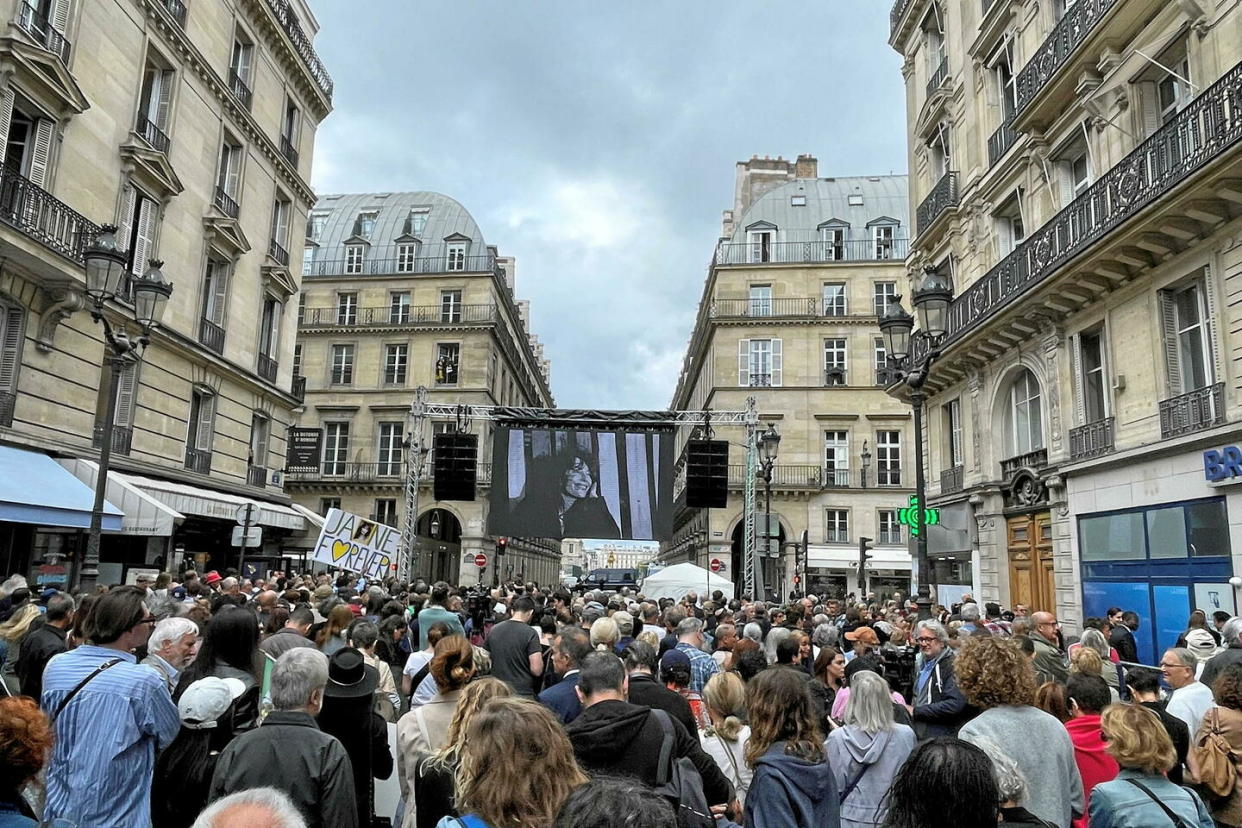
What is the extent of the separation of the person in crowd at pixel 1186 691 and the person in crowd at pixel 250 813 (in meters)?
5.47

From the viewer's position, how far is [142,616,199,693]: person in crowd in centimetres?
480

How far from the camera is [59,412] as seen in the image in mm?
16031

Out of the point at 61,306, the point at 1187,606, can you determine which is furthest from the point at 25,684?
the point at 1187,606

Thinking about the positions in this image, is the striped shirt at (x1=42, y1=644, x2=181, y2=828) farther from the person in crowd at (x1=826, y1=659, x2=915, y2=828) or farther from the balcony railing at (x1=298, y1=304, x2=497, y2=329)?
the balcony railing at (x1=298, y1=304, x2=497, y2=329)

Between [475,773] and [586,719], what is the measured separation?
1.33 m

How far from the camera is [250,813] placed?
1951mm

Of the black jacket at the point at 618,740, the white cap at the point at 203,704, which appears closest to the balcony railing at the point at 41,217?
the white cap at the point at 203,704

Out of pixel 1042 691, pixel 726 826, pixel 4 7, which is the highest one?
pixel 4 7

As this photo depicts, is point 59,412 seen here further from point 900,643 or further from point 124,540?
point 900,643

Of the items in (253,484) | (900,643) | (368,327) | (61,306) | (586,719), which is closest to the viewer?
(586,719)

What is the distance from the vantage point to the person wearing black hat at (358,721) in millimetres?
4961

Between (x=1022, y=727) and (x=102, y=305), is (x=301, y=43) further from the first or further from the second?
(x=1022, y=727)

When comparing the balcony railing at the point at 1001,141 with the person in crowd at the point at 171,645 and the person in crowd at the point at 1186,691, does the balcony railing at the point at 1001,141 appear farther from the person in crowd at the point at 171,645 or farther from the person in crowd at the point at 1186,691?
the person in crowd at the point at 171,645

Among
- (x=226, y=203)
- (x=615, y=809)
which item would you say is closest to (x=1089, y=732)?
(x=615, y=809)
